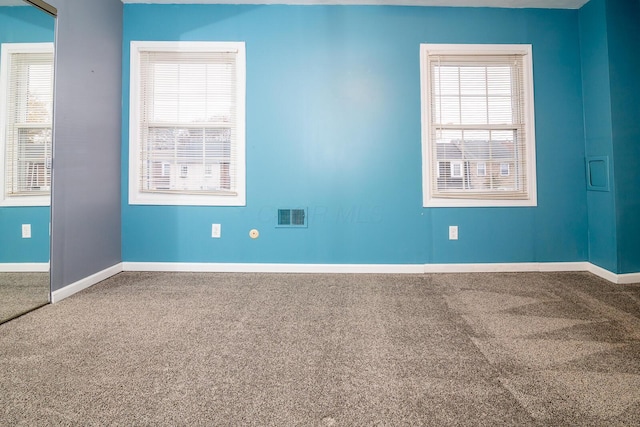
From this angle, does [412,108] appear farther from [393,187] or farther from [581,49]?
[581,49]

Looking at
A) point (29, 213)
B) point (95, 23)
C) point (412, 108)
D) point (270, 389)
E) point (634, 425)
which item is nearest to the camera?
point (634, 425)

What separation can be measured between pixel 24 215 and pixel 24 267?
1.16ft

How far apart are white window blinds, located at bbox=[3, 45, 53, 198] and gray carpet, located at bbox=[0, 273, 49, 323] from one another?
21.8 inches

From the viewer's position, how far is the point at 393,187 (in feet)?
10.5

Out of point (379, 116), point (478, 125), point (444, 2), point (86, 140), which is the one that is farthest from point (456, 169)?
point (86, 140)

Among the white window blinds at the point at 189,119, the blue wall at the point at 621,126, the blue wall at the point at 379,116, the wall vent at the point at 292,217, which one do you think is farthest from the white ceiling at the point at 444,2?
the wall vent at the point at 292,217

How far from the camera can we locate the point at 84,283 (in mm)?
2703

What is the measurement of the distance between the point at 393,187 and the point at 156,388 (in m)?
2.51

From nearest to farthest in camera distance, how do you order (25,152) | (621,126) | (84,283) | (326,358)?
(326,358), (25,152), (84,283), (621,126)

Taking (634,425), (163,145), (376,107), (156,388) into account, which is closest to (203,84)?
(163,145)

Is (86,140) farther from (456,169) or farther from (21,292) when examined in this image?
(456,169)

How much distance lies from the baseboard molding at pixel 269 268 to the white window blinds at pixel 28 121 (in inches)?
45.3

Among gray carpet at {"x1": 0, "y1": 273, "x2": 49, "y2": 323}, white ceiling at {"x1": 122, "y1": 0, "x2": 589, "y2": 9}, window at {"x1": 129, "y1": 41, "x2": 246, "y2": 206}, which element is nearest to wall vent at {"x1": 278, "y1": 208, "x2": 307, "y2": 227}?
window at {"x1": 129, "y1": 41, "x2": 246, "y2": 206}

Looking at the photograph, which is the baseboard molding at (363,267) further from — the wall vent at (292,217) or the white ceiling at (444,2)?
the white ceiling at (444,2)
